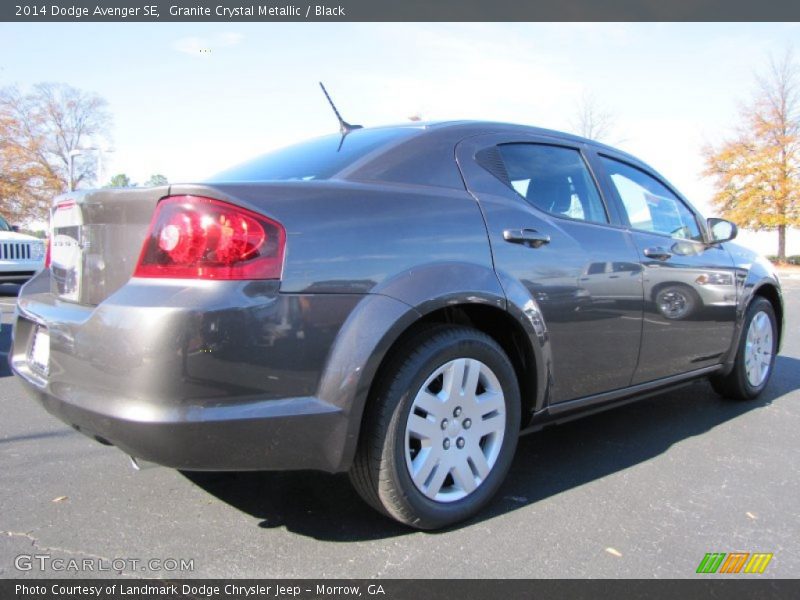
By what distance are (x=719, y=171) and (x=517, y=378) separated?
1312 inches

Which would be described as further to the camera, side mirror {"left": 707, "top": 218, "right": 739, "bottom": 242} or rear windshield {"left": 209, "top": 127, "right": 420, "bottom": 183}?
side mirror {"left": 707, "top": 218, "right": 739, "bottom": 242}

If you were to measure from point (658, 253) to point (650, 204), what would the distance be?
45cm

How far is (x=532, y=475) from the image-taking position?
2973 millimetres

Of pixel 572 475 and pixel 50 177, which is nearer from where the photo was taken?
pixel 572 475

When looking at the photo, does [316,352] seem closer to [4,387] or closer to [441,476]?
[441,476]

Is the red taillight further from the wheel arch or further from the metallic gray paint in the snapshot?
the wheel arch

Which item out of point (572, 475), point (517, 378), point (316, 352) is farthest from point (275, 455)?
point (572, 475)

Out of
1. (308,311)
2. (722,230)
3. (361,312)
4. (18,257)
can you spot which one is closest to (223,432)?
(308,311)

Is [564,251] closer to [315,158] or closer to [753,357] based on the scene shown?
[315,158]

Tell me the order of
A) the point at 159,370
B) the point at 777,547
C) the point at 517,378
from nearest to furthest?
the point at 159,370, the point at 777,547, the point at 517,378

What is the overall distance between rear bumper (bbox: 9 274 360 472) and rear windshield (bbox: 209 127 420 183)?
2.19 feet

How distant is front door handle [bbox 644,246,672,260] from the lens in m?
3.27

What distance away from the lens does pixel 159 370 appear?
184 cm

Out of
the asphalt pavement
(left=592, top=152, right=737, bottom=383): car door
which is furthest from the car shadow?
(left=592, top=152, right=737, bottom=383): car door
